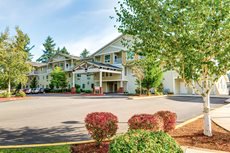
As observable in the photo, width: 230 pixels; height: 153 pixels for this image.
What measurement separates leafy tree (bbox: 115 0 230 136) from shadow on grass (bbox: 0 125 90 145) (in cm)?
427

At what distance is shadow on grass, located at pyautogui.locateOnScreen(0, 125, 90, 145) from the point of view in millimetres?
7691

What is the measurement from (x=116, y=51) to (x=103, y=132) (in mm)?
38471

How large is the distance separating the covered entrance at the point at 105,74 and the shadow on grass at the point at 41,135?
90.6ft

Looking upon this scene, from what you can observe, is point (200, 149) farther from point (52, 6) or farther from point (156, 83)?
point (156, 83)

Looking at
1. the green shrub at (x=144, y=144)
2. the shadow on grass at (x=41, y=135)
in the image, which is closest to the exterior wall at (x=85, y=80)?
the shadow on grass at (x=41, y=135)

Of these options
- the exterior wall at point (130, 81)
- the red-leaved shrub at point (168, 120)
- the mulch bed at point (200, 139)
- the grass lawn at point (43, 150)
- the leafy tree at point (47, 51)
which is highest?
the leafy tree at point (47, 51)

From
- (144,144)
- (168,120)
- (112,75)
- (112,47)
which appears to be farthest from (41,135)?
(112,47)

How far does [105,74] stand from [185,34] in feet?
128

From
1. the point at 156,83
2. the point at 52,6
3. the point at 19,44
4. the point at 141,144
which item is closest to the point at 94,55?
the point at 19,44

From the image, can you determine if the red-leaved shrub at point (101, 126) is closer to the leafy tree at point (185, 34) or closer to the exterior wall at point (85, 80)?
the leafy tree at point (185, 34)

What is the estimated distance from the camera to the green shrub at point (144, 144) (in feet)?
12.3

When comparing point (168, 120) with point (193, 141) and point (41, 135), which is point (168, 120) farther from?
point (41, 135)

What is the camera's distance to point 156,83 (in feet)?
102

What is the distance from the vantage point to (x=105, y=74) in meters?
45.6
